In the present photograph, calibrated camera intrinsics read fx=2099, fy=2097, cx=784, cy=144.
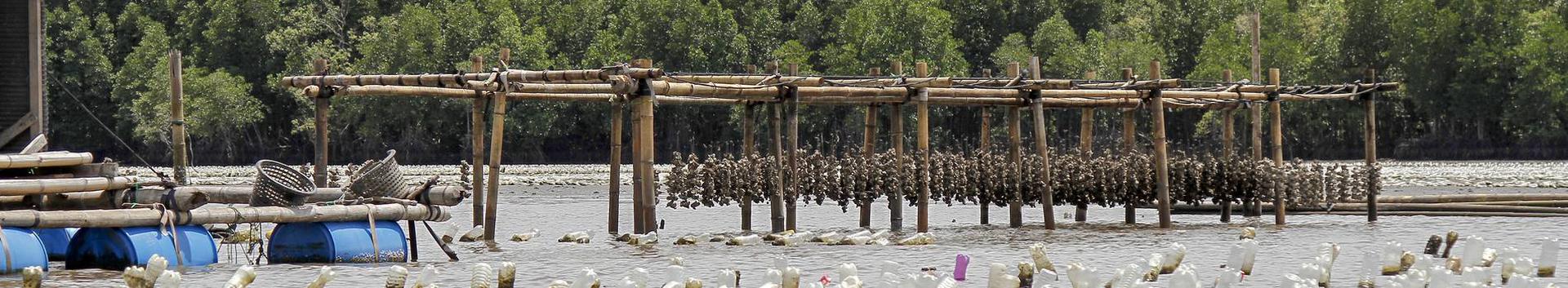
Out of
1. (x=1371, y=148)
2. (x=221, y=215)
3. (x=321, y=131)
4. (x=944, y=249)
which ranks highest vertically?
(x=321, y=131)

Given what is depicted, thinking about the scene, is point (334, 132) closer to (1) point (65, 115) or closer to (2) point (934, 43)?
(1) point (65, 115)

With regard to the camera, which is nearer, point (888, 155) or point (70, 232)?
point (70, 232)

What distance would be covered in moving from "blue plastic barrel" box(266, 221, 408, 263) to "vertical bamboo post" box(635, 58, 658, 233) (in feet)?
10.5

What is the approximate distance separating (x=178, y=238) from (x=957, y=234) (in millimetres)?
10020

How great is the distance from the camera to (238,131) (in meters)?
82.2

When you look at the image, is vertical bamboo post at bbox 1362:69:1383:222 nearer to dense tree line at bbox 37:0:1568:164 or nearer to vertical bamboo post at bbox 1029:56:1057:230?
vertical bamboo post at bbox 1029:56:1057:230

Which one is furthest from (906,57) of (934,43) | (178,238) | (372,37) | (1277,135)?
(178,238)

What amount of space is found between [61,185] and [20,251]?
126 centimetres

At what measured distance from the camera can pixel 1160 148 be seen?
24.0 metres

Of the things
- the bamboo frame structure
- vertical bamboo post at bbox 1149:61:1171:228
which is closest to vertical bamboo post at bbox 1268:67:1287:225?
the bamboo frame structure

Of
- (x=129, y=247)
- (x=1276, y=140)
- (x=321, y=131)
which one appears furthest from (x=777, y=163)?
(x=129, y=247)

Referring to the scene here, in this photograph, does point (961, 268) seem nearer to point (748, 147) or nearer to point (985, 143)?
point (748, 147)

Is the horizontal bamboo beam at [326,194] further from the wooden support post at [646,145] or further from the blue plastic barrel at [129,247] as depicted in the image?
the wooden support post at [646,145]

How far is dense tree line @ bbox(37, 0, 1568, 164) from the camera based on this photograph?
6981cm
